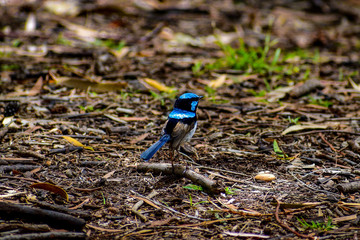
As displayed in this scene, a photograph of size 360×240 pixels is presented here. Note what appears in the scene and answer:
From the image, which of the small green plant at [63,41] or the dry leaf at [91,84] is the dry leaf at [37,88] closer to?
the dry leaf at [91,84]

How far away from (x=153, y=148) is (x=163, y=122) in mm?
1354

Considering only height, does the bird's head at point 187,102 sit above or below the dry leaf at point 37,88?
above

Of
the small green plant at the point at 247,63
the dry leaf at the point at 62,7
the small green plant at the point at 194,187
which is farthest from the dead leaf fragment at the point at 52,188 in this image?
the dry leaf at the point at 62,7

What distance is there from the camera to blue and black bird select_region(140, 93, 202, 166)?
11.9 ft

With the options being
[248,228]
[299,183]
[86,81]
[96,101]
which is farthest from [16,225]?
[86,81]

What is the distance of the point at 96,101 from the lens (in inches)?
206

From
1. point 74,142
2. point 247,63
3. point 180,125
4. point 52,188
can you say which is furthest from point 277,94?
point 52,188

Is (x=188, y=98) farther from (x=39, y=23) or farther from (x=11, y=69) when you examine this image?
(x=39, y=23)

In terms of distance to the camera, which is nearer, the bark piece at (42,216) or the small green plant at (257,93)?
the bark piece at (42,216)

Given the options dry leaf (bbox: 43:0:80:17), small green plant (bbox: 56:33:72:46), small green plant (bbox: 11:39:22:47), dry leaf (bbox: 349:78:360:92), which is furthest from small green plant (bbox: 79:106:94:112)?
dry leaf (bbox: 43:0:80:17)

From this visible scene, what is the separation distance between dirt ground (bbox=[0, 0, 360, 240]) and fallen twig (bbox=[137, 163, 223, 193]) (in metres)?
0.03

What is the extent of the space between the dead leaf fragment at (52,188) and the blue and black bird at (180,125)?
75 cm

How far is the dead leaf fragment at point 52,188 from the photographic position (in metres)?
3.10

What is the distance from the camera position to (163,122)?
187 inches
